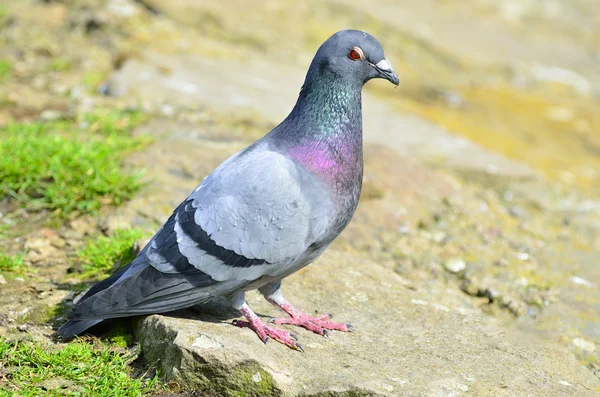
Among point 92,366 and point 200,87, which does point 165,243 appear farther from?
point 200,87

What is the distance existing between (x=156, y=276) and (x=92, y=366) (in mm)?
504

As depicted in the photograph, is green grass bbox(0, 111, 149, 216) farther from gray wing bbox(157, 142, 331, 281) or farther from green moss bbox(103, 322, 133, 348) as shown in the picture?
gray wing bbox(157, 142, 331, 281)

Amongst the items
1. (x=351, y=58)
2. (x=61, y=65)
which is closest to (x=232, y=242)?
(x=351, y=58)

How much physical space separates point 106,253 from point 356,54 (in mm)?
2008

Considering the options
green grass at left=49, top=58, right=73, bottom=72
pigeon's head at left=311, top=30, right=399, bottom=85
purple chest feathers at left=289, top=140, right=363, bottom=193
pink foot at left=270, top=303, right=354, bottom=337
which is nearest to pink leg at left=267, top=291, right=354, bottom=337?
pink foot at left=270, top=303, right=354, bottom=337

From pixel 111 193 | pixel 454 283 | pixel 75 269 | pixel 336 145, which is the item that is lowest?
pixel 75 269

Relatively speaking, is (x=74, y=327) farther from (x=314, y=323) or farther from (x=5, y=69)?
(x=5, y=69)

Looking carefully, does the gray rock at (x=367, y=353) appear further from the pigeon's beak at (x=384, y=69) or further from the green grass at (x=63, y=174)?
the green grass at (x=63, y=174)

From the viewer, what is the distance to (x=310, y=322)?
3775 millimetres

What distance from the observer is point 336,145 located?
3.56 meters

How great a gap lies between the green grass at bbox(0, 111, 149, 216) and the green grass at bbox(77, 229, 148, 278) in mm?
455

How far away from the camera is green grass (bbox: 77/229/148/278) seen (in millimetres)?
4402

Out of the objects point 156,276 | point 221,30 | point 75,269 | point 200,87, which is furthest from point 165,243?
point 221,30

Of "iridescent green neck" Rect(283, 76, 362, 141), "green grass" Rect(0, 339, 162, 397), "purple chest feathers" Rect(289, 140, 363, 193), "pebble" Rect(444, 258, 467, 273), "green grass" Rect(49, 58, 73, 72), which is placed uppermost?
"iridescent green neck" Rect(283, 76, 362, 141)
